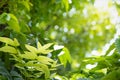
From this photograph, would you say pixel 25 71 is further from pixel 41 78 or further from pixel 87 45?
pixel 87 45

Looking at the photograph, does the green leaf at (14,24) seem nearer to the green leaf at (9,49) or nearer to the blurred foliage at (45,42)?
the blurred foliage at (45,42)

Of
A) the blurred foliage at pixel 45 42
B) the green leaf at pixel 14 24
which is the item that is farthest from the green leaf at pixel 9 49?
the green leaf at pixel 14 24

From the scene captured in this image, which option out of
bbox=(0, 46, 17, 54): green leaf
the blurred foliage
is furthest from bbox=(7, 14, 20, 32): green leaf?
bbox=(0, 46, 17, 54): green leaf

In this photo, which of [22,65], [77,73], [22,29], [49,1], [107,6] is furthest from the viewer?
[107,6]

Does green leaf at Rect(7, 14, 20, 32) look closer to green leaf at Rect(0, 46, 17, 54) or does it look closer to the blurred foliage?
the blurred foliage

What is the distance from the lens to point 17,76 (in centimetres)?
99

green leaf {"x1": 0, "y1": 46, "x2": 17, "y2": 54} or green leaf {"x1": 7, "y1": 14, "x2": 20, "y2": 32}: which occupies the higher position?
green leaf {"x1": 7, "y1": 14, "x2": 20, "y2": 32}

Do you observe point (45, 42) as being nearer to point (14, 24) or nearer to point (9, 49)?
point (14, 24)

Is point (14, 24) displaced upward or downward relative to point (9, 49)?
upward

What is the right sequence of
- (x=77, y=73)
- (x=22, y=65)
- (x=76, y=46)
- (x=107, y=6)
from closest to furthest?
(x=22, y=65)
(x=77, y=73)
(x=76, y=46)
(x=107, y=6)

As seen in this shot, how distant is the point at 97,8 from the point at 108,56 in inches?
115

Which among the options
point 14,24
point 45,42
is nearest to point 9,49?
point 14,24

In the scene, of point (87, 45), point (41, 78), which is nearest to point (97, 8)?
point (87, 45)

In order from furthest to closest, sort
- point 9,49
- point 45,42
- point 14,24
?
point 45,42 < point 14,24 < point 9,49
